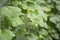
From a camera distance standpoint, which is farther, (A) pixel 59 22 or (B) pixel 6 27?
(A) pixel 59 22

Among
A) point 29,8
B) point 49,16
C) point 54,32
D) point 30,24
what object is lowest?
point 54,32

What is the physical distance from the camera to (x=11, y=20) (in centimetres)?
195

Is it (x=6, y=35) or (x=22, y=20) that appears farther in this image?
(x=22, y=20)

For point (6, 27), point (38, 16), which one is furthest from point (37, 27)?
point (6, 27)

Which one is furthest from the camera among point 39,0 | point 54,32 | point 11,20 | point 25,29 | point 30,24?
point 54,32

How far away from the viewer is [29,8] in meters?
2.72

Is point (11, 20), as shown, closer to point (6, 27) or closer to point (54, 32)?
point (6, 27)

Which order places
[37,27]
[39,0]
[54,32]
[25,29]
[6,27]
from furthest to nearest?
[54,32]
[39,0]
[37,27]
[25,29]
[6,27]

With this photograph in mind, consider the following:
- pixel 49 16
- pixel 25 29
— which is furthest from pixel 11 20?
pixel 49 16

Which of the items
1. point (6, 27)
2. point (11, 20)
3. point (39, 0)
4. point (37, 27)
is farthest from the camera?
point (39, 0)

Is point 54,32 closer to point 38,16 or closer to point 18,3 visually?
point 38,16

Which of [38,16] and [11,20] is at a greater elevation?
[11,20]

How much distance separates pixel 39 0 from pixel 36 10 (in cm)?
48

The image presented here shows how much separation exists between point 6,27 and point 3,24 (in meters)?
0.07
